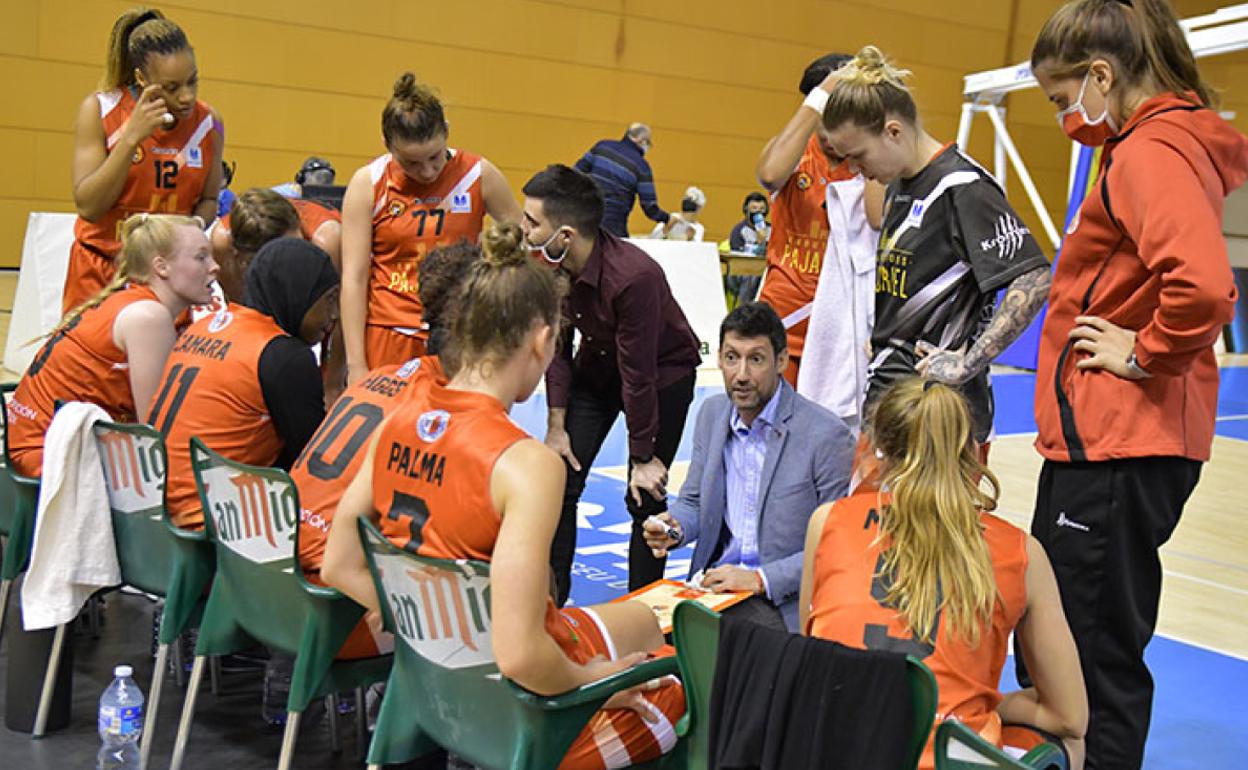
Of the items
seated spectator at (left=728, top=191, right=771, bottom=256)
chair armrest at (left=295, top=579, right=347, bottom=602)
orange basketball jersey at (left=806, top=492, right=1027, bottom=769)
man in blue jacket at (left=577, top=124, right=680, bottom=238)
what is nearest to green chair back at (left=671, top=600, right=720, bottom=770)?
orange basketball jersey at (left=806, top=492, right=1027, bottom=769)

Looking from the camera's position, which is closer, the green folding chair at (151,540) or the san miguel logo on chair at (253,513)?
the san miguel logo on chair at (253,513)

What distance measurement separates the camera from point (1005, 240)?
2680mm

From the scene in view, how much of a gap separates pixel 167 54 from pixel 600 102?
11476 mm

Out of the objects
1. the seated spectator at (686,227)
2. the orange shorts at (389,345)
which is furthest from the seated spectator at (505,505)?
the seated spectator at (686,227)

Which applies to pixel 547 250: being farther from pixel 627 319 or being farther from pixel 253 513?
pixel 253 513

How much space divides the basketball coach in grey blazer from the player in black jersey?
0.26 meters

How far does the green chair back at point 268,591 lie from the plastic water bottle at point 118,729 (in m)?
0.30

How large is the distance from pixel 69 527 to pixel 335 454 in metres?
0.76

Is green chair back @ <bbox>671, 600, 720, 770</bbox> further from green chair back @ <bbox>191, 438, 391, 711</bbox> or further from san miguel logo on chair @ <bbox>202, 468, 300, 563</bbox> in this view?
san miguel logo on chair @ <bbox>202, 468, 300, 563</bbox>

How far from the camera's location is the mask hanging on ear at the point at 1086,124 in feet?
8.13

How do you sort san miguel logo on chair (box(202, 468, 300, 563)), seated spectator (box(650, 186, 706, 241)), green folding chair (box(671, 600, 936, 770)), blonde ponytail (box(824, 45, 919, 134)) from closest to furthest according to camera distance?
green folding chair (box(671, 600, 936, 770)) < san miguel logo on chair (box(202, 468, 300, 563)) < blonde ponytail (box(824, 45, 919, 134)) < seated spectator (box(650, 186, 706, 241))

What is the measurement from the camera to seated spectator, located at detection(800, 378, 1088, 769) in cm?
197

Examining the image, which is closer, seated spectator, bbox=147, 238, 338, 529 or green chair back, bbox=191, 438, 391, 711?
green chair back, bbox=191, 438, 391, 711

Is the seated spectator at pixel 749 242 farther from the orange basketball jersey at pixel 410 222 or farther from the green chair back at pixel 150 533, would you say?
the green chair back at pixel 150 533
